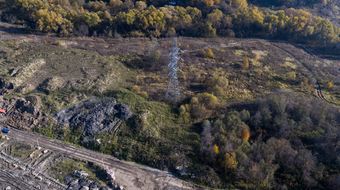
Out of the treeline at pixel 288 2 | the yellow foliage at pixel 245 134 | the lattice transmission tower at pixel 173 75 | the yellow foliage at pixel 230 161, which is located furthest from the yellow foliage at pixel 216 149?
Answer: the treeline at pixel 288 2

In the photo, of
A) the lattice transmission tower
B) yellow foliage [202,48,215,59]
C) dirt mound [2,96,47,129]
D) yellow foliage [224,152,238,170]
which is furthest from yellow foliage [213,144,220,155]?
yellow foliage [202,48,215,59]

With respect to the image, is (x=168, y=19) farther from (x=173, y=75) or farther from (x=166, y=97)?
(x=166, y=97)

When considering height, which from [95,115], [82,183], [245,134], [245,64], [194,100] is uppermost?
[245,64]

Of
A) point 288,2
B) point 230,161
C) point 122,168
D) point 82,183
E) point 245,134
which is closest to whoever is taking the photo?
point 82,183

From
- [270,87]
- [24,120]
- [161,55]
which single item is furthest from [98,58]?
[270,87]

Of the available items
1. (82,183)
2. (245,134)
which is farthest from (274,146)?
(82,183)

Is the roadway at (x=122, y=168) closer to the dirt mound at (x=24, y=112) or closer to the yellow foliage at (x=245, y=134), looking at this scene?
the dirt mound at (x=24, y=112)

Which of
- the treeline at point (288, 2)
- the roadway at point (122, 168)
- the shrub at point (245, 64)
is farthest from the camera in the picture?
the treeline at point (288, 2)
